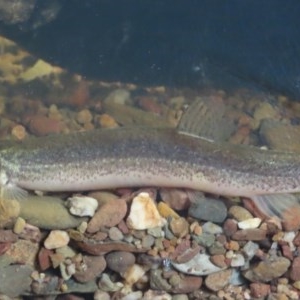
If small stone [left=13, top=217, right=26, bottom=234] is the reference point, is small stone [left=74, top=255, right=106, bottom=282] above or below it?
below

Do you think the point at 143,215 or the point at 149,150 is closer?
the point at 143,215

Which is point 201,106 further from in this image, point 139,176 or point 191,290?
point 191,290

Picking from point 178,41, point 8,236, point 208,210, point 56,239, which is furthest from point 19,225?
point 178,41

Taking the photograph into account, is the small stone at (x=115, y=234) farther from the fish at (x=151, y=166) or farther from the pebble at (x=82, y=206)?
the fish at (x=151, y=166)

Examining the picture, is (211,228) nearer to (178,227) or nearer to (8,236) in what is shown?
(178,227)

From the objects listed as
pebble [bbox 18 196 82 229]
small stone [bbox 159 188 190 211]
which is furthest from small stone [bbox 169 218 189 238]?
pebble [bbox 18 196 82 229]

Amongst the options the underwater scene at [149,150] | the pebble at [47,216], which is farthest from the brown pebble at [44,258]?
the pebble at [47,216]

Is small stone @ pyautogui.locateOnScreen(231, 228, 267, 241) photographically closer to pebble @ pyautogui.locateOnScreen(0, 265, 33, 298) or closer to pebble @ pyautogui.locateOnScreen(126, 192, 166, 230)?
pebble @ pyautogui.locateOnScreen(126, 192, 166, 230)
